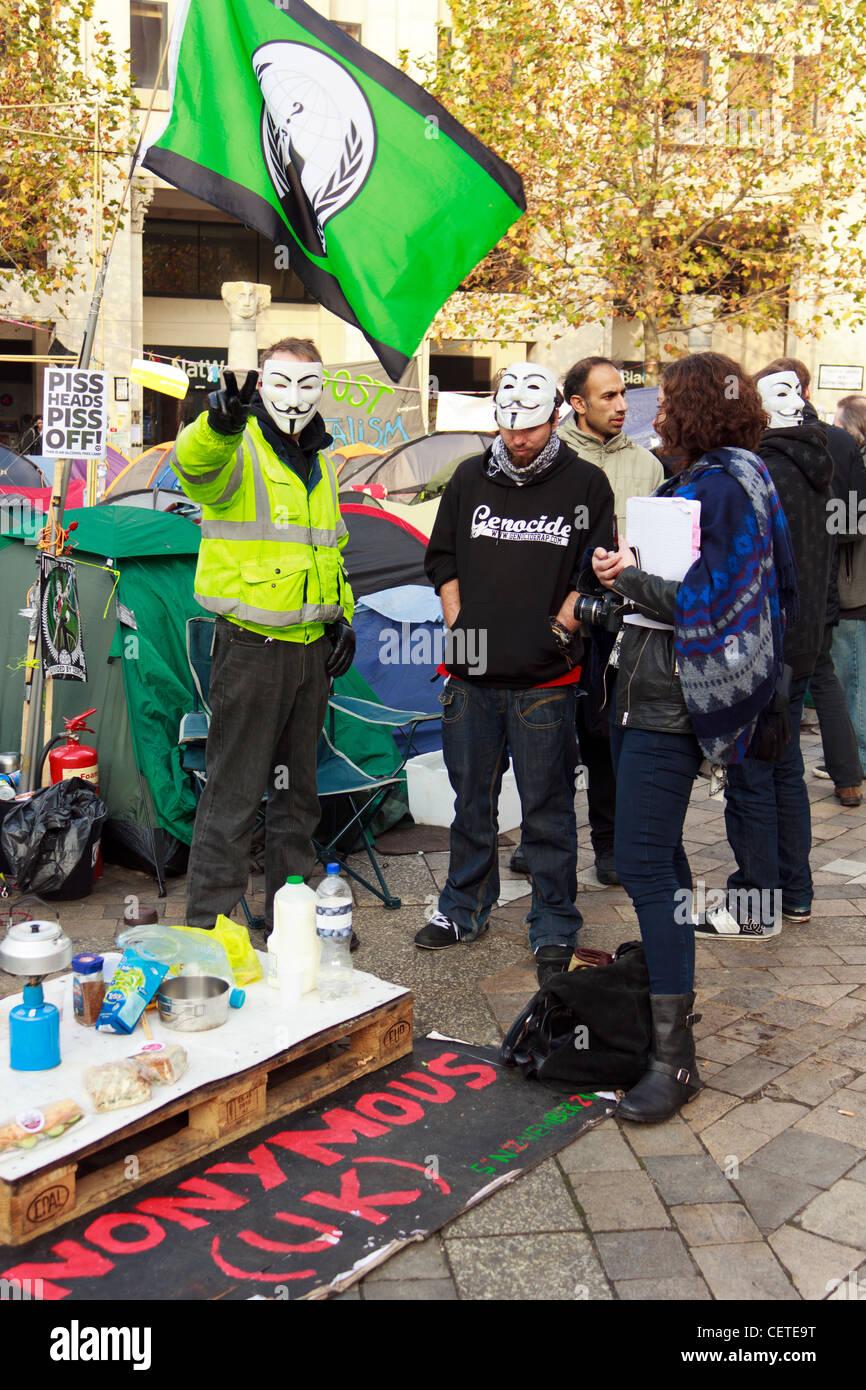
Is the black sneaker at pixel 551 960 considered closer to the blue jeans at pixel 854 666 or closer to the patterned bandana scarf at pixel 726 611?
the patterned bandana scarf at pixel 726 611

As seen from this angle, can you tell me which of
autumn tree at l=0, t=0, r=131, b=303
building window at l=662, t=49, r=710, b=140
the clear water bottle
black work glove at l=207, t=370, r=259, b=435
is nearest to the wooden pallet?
the clear water bottle

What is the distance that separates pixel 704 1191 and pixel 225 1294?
1.18 metres

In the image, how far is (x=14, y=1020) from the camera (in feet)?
9.72

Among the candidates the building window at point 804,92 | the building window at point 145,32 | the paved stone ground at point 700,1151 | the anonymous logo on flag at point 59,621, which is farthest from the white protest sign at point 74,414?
the building window at point 145,32

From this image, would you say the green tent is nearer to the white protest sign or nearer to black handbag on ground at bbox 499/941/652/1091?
the white protest sign

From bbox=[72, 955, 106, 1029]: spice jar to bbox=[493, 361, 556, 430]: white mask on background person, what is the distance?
217cm

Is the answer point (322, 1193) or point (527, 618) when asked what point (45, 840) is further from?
point (322, 1193)

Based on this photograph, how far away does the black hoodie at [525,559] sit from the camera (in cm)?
422

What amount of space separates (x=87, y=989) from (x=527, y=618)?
1.89 meters

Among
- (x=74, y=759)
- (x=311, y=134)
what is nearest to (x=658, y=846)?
(x=311, y=134)

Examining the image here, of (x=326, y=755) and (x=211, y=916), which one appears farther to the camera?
(x=326, y=755)

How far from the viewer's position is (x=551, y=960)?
4230mm
